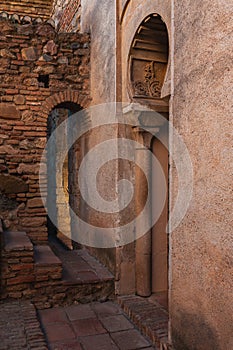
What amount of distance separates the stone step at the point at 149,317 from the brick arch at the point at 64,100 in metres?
2.98

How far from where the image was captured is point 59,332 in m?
3.45

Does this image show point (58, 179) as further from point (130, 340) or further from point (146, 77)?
point (130, 340)

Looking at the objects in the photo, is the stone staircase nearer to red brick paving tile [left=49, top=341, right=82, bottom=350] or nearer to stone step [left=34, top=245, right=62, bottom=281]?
stone step [left=34, top=245, right=62, bottom=281]

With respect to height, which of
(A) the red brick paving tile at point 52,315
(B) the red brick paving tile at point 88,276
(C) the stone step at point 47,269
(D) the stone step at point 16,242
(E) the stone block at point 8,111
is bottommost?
(A) the red brick paving tile at point 52,315

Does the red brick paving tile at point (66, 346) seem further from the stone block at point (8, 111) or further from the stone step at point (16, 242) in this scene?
the stone block at point (8, 111)

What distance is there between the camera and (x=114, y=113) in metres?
4.26

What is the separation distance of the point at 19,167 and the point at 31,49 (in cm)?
180

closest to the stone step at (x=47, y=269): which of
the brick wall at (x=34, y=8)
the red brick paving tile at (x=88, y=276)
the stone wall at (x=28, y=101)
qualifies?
the red brick paving tile at (x=88, y=276)

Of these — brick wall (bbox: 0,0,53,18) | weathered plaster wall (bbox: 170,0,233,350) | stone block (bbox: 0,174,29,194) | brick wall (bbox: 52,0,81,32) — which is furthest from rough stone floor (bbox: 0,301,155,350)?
brick wall (bbox: 0,0,53,18)

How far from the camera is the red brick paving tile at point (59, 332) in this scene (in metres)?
3.33

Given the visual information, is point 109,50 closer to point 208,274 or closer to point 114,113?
point 114,113

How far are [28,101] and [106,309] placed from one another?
10.5 feet

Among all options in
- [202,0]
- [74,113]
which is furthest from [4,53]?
[202,0]

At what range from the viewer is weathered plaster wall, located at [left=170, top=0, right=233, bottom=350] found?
2.06 meters
